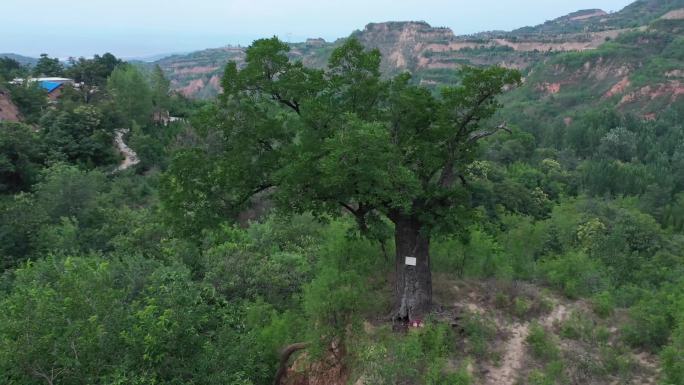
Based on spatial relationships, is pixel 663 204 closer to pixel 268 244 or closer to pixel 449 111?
pixel 268 244

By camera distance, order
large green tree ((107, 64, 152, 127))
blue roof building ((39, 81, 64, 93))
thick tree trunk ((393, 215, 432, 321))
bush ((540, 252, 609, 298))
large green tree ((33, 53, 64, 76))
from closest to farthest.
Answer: thick tree trunk ((393, 215, 432, 321)), bush ((540, 252, 609, 298)), large green tree ((107, 64, 152, 127)), blue roof building ((39, 81, 64, 93)), large green tree ((33, 53, 64, 76))

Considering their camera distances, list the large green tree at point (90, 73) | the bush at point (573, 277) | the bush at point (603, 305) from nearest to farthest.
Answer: the bush at point (603, 305), the bush at point (573, 277), the large green tree at point (90, 73)

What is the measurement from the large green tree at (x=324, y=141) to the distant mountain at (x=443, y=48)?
258 feet

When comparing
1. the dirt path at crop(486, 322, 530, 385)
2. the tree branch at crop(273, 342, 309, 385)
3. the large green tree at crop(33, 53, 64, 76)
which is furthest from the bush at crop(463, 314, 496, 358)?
the large green tree at crop(33, 53, 64, 76)

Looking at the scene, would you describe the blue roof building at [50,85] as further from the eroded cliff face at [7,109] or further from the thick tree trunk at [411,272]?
the thick tree trunk at [411,272]

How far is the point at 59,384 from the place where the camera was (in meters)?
6.63

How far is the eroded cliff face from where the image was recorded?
28.1m

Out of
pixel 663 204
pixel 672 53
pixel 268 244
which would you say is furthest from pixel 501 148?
pixel 672 53

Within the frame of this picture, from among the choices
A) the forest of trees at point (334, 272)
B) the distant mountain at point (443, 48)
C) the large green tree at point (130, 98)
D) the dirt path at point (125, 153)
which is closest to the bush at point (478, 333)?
the forest of trees at point (334, 272)

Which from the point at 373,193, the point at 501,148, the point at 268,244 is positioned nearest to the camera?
the point at 373,193

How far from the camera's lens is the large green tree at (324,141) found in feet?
25.6

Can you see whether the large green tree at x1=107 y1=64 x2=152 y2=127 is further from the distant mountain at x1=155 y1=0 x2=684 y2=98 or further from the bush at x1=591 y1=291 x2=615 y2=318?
the distant mountain at x1=155 y1=0 x2=684 y2=98

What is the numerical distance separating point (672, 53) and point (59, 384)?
81.8m

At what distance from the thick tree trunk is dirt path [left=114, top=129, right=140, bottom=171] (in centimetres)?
2253
